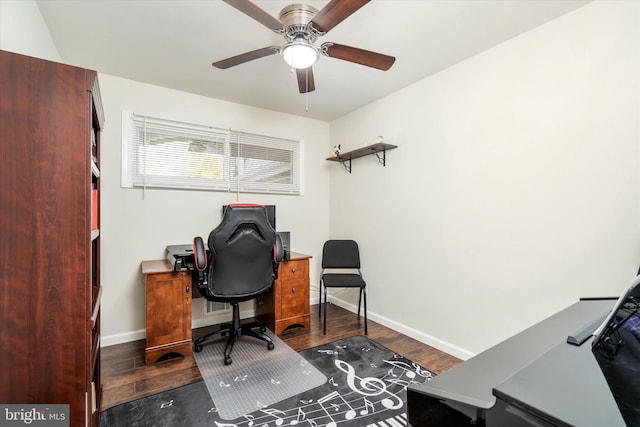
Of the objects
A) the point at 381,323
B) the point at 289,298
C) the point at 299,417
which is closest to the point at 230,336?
the point at 289,298

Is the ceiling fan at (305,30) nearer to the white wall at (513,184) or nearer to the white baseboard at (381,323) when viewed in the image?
the white wall at (513,184)

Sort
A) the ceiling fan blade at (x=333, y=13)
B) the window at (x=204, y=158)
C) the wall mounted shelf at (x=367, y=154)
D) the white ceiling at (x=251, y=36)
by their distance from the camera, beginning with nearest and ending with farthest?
the ceiling fan blade at (x=333, y=13) → the white ceiling at (x=251, y=36) → the window at (x=204, y=158) → the wall mounted shelf at (x=367, y=154)

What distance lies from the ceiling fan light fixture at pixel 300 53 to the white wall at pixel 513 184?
1.37m

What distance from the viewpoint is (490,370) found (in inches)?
32.6

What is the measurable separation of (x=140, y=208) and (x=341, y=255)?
211cm

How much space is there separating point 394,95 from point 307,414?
2.85 meters

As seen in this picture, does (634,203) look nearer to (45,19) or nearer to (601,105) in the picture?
(601,105)

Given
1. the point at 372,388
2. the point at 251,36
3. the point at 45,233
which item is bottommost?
the point at 372,388

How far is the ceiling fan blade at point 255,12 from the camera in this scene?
1.29 m

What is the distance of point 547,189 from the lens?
1836mm

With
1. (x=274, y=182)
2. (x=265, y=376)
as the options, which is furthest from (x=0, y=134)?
(x=274, y=182)

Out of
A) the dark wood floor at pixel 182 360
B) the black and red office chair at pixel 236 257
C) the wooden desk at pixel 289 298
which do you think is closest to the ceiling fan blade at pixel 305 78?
the black and red office chair at pixel 236 257

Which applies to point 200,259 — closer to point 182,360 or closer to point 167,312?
point 167,312

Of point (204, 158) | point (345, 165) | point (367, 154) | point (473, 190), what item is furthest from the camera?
point (345, 165)
